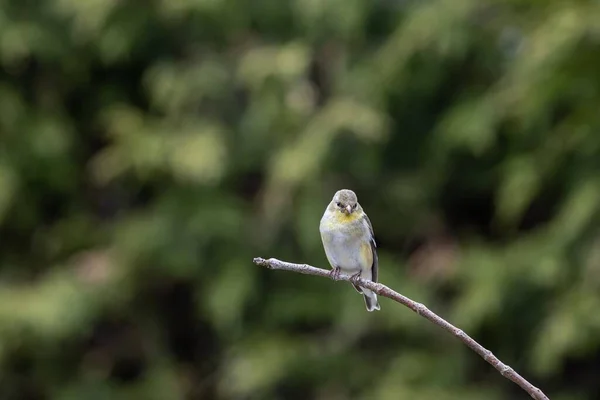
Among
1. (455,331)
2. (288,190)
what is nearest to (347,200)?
(455,331)

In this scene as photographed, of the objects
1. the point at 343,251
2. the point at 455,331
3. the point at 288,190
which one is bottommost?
the point at 455,331

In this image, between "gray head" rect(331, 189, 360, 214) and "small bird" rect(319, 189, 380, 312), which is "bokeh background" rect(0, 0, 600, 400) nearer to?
"small bird" rect(319, 189, 380, 312)

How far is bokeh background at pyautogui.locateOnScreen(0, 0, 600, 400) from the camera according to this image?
4.54 meters

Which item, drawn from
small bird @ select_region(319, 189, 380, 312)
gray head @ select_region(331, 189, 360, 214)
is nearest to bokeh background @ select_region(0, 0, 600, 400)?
small bird @ select_region(319, 189, 380, 312)

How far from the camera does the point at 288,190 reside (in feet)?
15.7

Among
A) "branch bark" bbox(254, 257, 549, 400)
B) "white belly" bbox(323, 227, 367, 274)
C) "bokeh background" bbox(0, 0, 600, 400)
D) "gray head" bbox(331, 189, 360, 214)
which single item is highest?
"bokeh background" bbox(0, 0, 600, 400)

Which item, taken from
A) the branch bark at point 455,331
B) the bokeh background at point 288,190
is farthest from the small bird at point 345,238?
the bokeh background at point 288,190

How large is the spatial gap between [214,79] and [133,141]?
482 mm

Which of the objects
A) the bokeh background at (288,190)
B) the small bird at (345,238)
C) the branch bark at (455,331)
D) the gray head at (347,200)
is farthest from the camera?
the bokeh background at (288,190)

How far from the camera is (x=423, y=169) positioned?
16.2ft

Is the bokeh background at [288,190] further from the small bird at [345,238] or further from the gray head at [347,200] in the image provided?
the gray head at [347,200]

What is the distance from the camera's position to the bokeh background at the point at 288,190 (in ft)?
14.9

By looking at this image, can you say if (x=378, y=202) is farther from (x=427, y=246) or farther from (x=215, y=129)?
(x=215, y=129)

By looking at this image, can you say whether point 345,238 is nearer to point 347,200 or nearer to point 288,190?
point 347,200
